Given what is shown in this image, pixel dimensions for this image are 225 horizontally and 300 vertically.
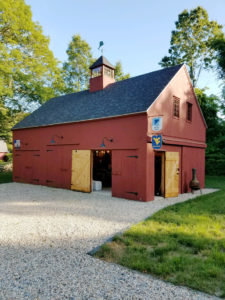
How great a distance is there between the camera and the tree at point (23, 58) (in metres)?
15.2

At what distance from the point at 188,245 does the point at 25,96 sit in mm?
20058

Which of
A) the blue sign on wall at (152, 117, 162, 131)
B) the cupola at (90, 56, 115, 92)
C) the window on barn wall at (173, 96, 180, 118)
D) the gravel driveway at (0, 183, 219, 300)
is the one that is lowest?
the gravel driveway at (0, 183, 219, 300)

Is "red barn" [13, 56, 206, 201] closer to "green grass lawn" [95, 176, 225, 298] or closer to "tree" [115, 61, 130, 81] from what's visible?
"green grass lawn" [95, 176, 225, 298]

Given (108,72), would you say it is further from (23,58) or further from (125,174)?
(125,174)

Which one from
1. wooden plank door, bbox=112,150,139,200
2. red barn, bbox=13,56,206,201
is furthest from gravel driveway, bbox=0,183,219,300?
red barn, bbox=13,56,206,201

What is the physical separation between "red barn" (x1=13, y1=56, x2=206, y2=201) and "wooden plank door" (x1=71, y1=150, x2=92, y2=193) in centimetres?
5

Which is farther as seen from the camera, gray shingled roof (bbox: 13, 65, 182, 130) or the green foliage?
the green foliage

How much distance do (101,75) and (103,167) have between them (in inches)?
258

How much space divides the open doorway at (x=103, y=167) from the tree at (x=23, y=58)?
8050mm

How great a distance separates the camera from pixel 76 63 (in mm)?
27406

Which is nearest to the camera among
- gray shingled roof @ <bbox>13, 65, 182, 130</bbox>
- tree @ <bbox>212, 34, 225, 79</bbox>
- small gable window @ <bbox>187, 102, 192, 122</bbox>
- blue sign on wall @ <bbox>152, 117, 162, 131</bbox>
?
blue sign on wall @ <bbox>152, 117, 162, 131</bbox>

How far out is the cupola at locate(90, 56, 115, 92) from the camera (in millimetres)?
14734

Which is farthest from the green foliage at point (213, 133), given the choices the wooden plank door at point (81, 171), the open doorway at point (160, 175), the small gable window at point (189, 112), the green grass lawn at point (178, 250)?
the green grass lawn at point (178, 250)

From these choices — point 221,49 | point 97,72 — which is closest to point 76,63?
point 97,72
